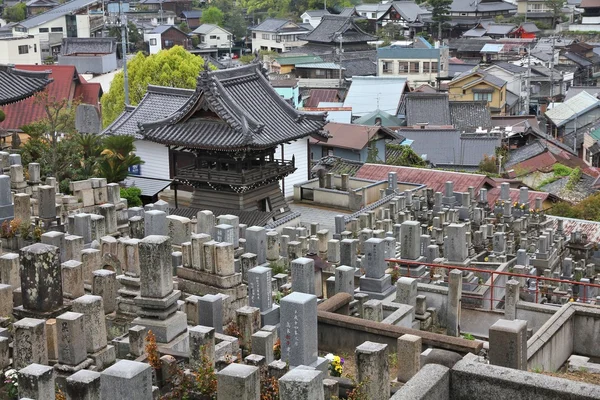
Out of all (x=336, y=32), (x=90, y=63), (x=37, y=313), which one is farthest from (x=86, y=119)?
(x=336, y=32)

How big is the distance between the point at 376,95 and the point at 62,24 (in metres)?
43.9

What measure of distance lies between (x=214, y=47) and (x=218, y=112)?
2886 inches

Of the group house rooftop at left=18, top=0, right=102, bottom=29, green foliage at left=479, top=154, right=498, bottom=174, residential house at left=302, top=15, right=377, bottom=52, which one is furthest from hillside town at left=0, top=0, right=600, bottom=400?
house rooftop at left=18, top=0, right=102, bottom=29

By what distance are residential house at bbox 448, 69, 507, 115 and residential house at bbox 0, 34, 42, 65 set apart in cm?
3411

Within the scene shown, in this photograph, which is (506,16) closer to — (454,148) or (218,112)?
(454,148)

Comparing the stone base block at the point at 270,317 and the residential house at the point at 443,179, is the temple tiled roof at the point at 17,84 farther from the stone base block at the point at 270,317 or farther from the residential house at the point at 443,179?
the stone base block at the point at 270,317

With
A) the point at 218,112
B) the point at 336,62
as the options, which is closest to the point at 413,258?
the point at 218,112

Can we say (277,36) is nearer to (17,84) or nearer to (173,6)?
(173,6)

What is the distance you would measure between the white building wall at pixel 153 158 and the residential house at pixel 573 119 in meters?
39.6

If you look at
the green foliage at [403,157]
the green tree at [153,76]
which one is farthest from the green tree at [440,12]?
the green tree at [153,76]

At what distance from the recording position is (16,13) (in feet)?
348

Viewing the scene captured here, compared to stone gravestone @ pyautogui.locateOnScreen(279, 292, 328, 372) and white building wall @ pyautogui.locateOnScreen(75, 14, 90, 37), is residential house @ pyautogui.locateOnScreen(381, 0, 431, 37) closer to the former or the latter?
white building wall @ pyautogui.locateOnScreen(75, 14, 90, 37)

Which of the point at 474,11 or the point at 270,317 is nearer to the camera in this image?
the point at 270,317

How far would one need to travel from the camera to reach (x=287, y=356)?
12.7m
